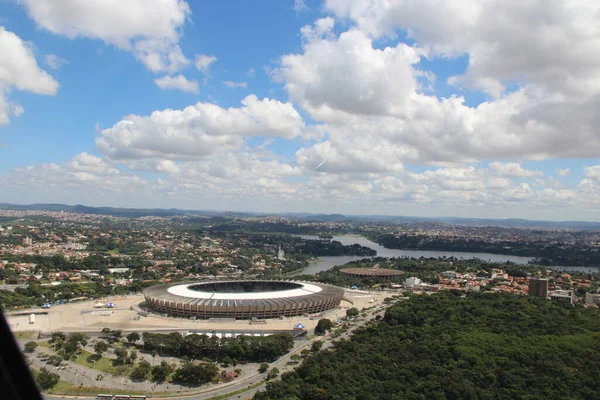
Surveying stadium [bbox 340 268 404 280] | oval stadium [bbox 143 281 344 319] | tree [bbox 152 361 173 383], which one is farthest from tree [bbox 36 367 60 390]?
stadium [bbox 340 268 404 280]

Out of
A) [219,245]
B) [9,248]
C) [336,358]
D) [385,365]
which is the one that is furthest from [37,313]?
[219,245]

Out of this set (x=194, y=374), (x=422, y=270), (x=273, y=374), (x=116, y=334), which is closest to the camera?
(x=194, y=374)

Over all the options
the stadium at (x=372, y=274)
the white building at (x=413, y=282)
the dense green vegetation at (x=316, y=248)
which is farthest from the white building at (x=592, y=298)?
the dense green vegetation at (x=316, y=248)

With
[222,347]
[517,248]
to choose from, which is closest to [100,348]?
[222,347]

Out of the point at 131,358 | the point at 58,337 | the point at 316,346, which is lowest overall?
the point at 131,358

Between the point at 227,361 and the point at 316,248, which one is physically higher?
the point at 316,248

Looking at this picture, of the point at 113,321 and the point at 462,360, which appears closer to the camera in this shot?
the point at 462,360

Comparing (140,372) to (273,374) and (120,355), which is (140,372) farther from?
(273,374)
